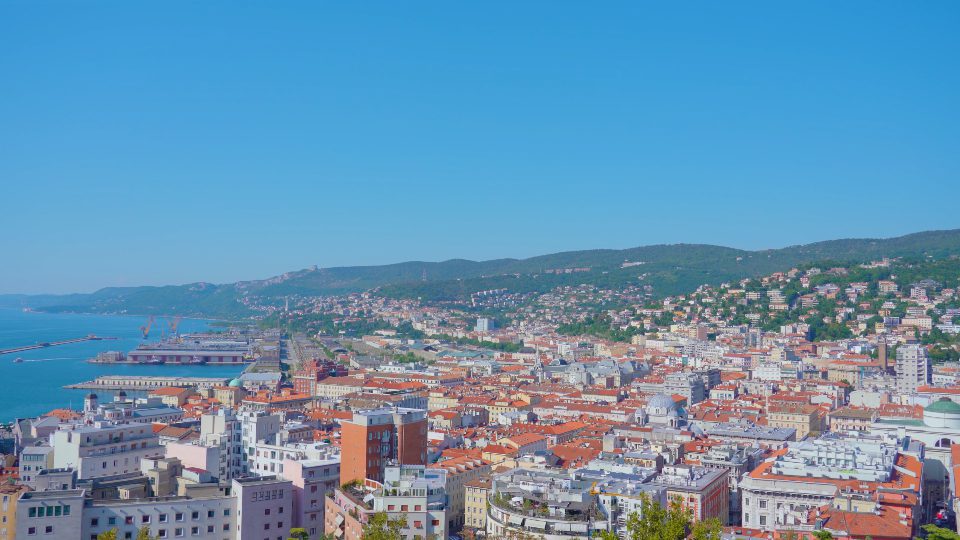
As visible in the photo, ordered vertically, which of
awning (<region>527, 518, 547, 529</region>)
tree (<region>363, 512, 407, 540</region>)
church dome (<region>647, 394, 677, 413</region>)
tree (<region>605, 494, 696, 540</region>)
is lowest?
church dome (<region>647, 394, 677, 413</region>)

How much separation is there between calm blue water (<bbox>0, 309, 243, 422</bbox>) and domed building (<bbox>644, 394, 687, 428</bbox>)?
30432 mm

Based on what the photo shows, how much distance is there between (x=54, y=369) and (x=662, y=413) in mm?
55137

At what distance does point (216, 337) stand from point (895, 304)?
75299 mm

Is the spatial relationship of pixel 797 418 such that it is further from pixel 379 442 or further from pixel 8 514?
pixel 8 514

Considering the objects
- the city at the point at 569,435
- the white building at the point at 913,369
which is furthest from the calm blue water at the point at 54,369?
the white building at the point at 913,369

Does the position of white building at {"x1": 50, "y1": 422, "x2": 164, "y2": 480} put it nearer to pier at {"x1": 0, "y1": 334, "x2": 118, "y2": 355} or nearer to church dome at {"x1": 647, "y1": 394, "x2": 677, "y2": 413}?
church dome at {"x1": 647, "y1": 394, "x2": 677, "y2": 413}

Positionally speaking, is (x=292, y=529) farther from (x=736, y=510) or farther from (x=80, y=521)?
(x=736, y=510)

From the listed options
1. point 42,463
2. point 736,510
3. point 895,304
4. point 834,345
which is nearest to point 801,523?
point 736,510

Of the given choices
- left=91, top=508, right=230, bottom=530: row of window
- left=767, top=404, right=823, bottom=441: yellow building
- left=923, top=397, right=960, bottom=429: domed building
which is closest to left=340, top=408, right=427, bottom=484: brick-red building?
left=91, top=508, right=230, bottom=530: row of window

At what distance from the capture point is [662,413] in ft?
132

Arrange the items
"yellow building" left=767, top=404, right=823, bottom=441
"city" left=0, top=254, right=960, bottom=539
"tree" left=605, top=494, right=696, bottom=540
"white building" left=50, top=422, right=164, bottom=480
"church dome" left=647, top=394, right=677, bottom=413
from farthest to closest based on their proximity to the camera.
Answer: "church dome" left=647, top=394, right=677, bottom=413 < "yellow building" left=767, top=404, right=823, bottom=441 < "white building" left=50, top=422, right=164, bottom=480 < "city" left=0, top=254, right=960, bottom=539 < "tree" left=605, top=494, right=696, bottom=540

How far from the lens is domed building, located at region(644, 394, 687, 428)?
38969mm

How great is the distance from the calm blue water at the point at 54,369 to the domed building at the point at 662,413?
30.4 m

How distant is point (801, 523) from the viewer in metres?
19.9
